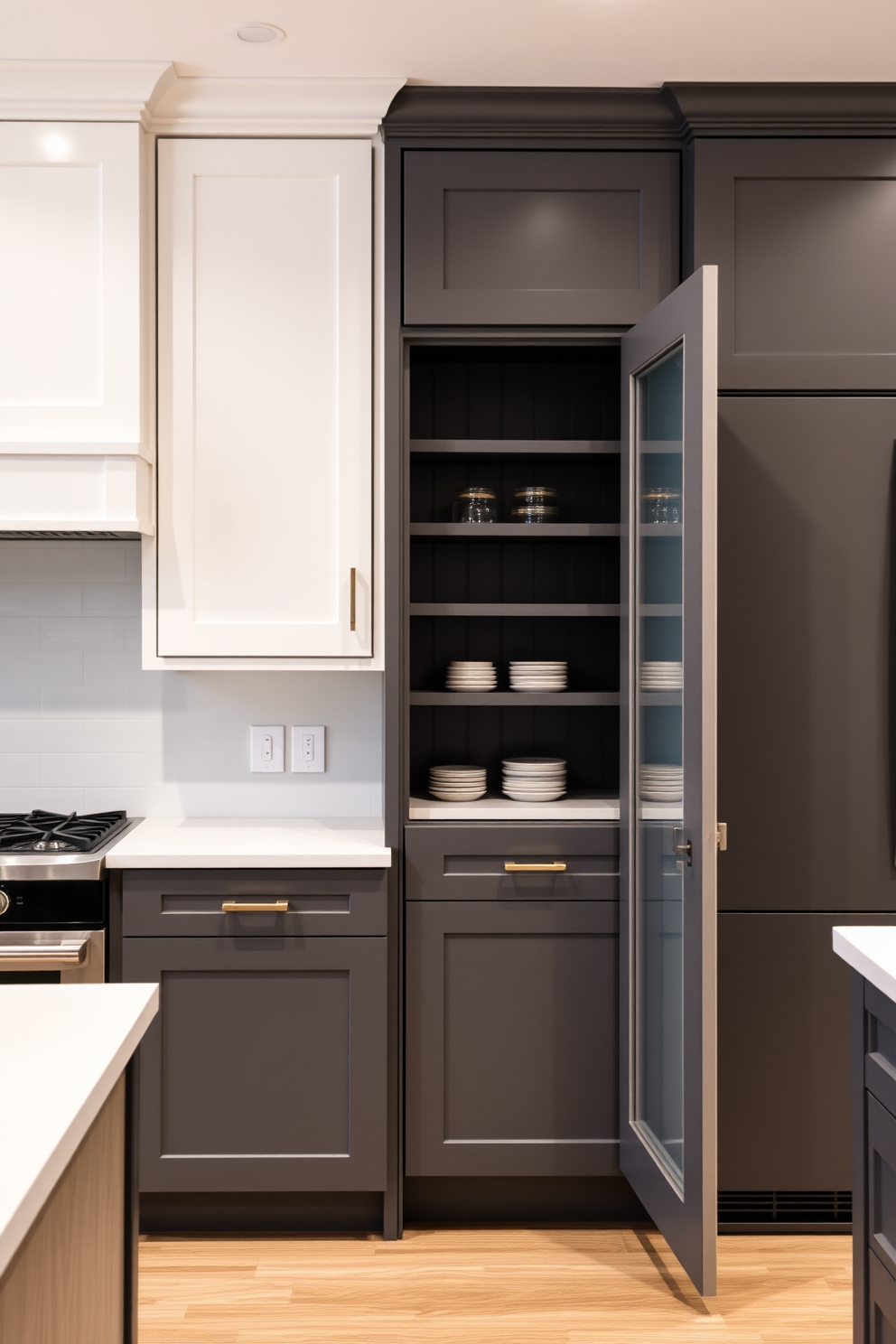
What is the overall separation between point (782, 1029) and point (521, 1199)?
739mm

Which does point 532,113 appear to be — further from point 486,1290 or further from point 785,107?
point 486,1290

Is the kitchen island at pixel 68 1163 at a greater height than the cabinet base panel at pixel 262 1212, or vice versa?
the kitchen island at pixel 68 1163

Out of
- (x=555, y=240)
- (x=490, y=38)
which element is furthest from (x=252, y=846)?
(x=490, y=38)

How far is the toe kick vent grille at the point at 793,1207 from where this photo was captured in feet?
7.74

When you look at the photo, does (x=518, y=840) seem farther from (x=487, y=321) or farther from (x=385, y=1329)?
(x=487, y=321)

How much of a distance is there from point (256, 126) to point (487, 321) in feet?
2.28

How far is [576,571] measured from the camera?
2.77 metres

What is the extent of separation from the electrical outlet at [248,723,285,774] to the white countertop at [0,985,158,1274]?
1413 mm

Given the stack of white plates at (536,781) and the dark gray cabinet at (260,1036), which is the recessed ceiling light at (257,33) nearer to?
the stack of white plates at (536,781)

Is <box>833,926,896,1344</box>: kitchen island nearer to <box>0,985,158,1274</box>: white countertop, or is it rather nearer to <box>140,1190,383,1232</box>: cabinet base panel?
<box>0,985,158,1274</box>: white countertop

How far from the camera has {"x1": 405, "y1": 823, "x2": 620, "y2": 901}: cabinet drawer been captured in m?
2.38

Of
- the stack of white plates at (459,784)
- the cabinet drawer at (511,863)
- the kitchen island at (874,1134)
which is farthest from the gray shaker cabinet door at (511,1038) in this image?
the kitchen island at (874,1134)

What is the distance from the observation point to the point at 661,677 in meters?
2.20

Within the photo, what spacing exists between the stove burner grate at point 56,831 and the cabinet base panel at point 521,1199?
3.59 ft
